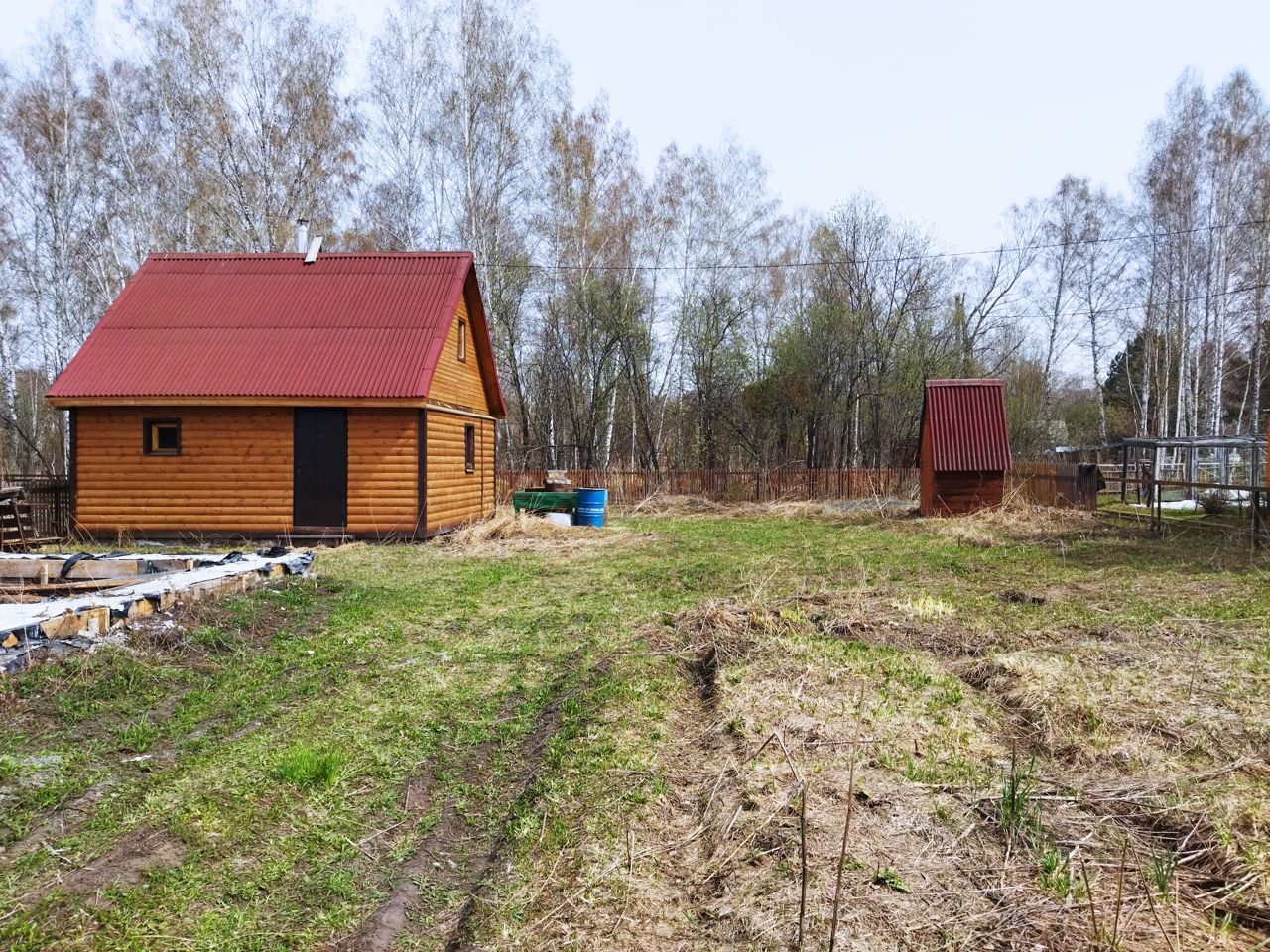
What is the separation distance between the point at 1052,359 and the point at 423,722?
120ft

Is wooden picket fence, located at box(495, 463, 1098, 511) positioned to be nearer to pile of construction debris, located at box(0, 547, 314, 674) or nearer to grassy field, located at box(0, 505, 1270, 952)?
pile of construction debris, located at box(0, 547, 314, 674)

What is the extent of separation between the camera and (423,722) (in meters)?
5.01

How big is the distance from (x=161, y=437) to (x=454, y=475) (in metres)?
5.39

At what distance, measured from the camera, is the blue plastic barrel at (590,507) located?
17.9m

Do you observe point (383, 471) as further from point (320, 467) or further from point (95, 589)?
point (95, 589)

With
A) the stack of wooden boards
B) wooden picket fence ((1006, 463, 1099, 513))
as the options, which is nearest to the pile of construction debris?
the stack of wooden boards

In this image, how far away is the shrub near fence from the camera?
49.2 feet

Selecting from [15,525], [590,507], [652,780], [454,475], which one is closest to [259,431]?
[454,475]

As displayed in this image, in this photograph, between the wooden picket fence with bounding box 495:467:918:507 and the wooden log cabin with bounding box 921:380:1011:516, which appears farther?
the wooden picket fence with bounding box 495:467:918:507

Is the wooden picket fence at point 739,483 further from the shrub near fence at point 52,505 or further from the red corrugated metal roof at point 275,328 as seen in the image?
the shrub near fence at point 52,505

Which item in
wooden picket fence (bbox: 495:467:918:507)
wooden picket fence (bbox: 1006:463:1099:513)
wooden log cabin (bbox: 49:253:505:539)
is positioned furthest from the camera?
wooden picket fence (bbox: 495:467:918:507)

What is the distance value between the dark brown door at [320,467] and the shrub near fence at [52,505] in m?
4.45

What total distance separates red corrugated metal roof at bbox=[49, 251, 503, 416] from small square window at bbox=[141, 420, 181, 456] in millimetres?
710

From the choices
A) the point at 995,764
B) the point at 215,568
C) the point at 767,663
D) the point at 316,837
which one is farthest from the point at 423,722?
the point at 215,568
